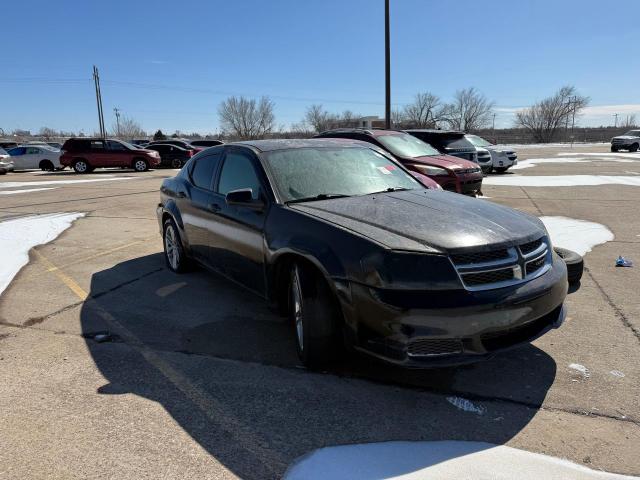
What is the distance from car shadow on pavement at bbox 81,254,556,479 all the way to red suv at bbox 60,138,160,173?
21.8 m

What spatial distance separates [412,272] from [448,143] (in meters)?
11.4

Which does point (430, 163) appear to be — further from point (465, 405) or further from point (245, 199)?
point (465, 405)

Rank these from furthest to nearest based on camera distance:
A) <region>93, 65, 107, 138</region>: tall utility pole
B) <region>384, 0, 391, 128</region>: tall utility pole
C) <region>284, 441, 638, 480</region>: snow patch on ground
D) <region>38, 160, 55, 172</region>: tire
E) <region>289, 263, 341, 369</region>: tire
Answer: <region>93, 65, 107, 138</region>: tall utility pole
<region>38, 160, 55, 172</region>: tire
<region>384, 0, 391, 128</region>: tall utility pole
<region>289, 263, 341, 369</region>: tire
<region>284, 441, 638, 480</region>: snow patch on ground

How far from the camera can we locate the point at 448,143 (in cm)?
1333

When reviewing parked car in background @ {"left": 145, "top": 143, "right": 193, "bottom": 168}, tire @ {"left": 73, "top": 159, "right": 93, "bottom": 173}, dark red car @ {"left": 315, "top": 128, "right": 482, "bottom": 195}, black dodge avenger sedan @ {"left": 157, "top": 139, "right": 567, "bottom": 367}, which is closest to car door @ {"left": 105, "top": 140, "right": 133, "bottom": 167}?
tire @ {"left": 73, "top": 159, "right": 93, "bottom": 173}

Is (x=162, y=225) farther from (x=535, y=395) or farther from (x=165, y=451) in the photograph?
(x=535, y=395)

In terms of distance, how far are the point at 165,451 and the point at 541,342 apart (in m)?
2.81

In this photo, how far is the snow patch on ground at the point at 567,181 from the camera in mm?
14008

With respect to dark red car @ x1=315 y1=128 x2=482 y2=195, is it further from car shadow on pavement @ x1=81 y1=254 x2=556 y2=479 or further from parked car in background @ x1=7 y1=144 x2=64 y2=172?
parked car in background @ x1=7 y1=144 x2=64 y2=172

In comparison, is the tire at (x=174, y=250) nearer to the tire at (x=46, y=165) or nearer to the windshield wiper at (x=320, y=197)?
the windshield wiper at (x=320, y=197)

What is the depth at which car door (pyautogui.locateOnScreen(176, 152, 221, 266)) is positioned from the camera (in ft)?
15.8

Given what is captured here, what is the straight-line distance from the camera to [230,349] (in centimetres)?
374

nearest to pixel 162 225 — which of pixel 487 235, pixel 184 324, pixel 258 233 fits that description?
pixel 184 324

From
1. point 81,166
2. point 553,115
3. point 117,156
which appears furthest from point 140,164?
point 553,115
